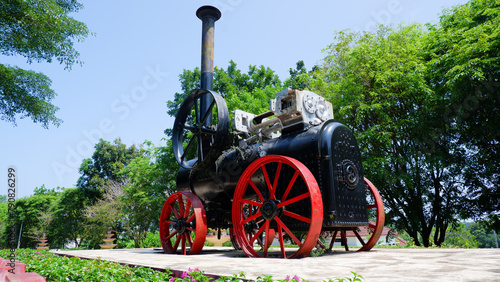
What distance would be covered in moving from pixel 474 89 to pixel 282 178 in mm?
8194

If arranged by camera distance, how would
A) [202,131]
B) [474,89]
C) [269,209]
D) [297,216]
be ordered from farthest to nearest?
[474,89] → [202,131] → [269,209] → [297,216]

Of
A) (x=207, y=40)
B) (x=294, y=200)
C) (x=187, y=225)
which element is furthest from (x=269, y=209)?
(x=207, y=40)

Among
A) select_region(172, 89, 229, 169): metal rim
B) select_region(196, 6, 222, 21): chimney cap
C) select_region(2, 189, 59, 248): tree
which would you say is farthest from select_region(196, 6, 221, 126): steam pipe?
select_region(2, 189, 59, 248): tree

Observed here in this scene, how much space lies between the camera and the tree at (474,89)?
32.7ft

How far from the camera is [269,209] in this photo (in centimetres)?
530

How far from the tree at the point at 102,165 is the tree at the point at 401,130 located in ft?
76.4

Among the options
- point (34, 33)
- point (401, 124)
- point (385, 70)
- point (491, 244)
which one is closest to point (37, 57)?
point (34, 33)

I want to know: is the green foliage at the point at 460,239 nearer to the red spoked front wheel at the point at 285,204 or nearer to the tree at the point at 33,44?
the red spoked front wheel at the point at 285,204

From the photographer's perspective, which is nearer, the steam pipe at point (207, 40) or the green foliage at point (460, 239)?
the steam pipe at point (207, 40)

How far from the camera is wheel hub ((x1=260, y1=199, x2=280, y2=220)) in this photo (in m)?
5.21

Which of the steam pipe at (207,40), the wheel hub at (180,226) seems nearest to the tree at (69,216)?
the steam pipe at (207,40)

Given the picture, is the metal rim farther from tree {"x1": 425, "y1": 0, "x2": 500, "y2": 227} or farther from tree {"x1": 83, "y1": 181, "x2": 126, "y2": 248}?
tree {"x1": 83, "y1": 181, "x2": 126, "y2": 248}

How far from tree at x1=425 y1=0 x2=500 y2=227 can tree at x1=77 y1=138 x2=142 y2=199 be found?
26.1 m

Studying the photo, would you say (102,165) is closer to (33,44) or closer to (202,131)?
(33,44)
